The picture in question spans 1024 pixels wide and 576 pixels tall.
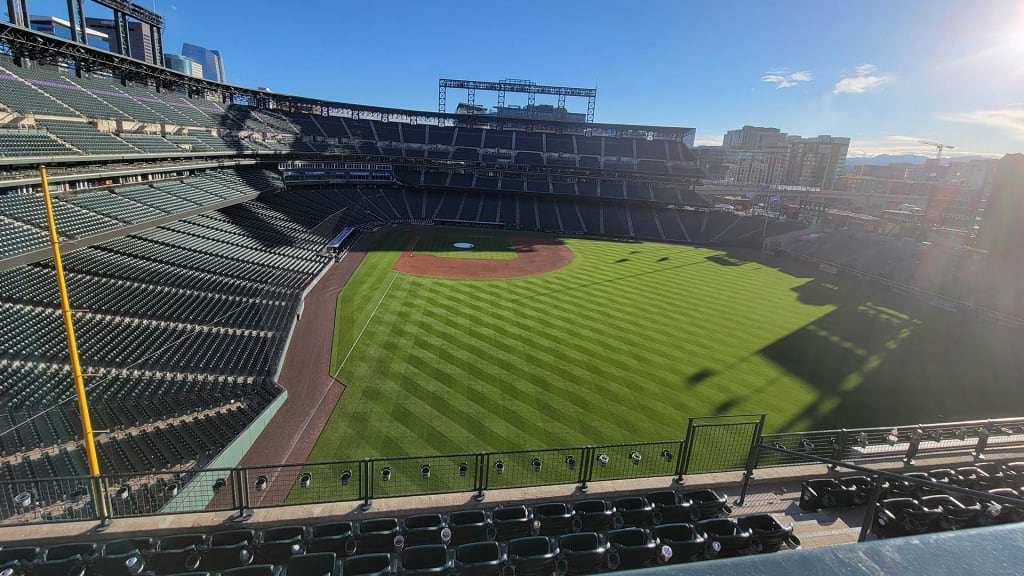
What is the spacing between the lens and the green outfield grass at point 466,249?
147 ft

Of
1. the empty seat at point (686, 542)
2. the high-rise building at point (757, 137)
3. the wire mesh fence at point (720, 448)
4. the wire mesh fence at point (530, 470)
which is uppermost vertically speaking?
the high-rise building at point (757, 137)

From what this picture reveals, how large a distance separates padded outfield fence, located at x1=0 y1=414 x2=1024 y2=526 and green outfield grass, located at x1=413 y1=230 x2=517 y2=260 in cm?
3050

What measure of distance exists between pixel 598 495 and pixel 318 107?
239ft

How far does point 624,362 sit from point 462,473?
12.0 m

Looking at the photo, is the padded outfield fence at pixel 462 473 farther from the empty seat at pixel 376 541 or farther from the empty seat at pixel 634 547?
the empty seat at pixel 634 547

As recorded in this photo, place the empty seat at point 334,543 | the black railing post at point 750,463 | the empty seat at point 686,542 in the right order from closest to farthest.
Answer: the empty seat at point 686,542
the empty seat at point 334,543
the black railing post at point 750,463

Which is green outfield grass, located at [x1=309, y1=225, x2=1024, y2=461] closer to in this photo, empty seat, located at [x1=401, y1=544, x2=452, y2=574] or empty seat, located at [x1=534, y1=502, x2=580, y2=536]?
empty seat, located at [x1=534, y1=502, x2=580, y2=536]

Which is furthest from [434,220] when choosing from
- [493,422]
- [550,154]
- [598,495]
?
[598,495]

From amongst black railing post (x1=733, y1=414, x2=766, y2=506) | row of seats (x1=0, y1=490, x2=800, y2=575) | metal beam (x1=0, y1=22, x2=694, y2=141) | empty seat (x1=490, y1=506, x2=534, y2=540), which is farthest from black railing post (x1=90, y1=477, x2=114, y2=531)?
metal beam (x1=0, y1=22, x2=694, y2=141)

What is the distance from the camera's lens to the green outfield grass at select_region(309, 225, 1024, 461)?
17.2 meters

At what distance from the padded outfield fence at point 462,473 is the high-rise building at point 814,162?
483 feet

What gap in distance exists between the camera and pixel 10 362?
47.7 feet

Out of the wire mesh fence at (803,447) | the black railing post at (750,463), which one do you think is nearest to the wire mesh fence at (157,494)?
the black railing post at (750,463)

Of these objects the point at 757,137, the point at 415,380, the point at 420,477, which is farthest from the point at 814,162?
the point at 420,477
